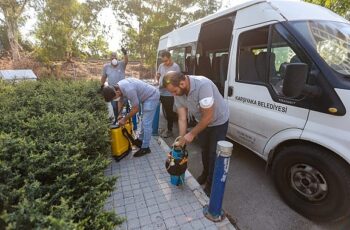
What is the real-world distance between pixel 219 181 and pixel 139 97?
7.05 feet

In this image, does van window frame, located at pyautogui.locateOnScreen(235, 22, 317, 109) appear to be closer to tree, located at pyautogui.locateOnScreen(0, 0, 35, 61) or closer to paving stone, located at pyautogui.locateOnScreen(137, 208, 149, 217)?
paving stone, located at pyautogui.locateOnScreen(137, 208, 149, 217)

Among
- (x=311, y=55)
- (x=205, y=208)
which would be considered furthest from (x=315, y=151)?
(x=205, y=208)

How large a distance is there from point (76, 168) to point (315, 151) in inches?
93.3

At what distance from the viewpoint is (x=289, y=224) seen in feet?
7.88

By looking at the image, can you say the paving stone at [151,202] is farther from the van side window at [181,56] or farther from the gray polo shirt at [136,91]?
the van side window at [181,56]

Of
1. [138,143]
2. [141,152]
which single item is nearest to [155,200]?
[141,152]

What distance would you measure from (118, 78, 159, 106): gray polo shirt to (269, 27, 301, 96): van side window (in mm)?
2001

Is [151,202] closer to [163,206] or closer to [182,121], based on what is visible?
[163,206]

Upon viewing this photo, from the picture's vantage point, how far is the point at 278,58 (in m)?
2.66

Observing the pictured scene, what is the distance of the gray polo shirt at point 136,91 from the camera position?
3465mm

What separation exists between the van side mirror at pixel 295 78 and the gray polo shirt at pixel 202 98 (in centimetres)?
75

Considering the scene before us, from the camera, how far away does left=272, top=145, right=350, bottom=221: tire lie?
2096mm

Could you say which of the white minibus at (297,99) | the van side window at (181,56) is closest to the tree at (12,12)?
the van side window at (181,56)

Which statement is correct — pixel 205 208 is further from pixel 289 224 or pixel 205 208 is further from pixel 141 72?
pixel 141 72
